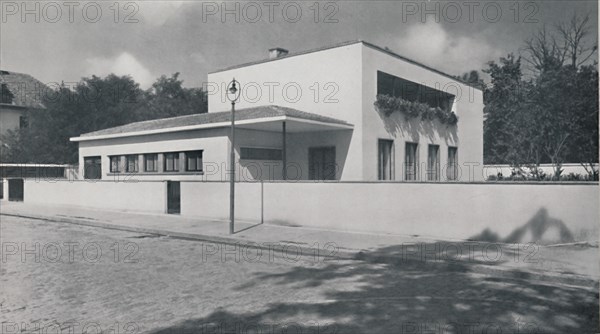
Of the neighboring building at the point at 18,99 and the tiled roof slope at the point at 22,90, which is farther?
the tiled roof slope at the point at 22,90

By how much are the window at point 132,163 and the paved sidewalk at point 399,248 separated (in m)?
5.58

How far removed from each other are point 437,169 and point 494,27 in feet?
24.3

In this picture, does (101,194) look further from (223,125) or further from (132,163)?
(223,125)

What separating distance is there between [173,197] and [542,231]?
12767 millimetres

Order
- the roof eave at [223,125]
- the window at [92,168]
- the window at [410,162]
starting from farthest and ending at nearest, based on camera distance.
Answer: the window at [92,168] → the window at [410,162] → the roof eave at [223,125]

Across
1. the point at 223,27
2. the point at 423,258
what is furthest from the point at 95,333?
the point at 223,27

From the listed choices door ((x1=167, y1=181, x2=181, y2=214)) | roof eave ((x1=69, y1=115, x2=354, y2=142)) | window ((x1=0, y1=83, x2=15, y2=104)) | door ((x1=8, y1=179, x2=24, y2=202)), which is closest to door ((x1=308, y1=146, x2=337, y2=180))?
roof eave ((x1=69, y1=115, x2=354, y2=142))

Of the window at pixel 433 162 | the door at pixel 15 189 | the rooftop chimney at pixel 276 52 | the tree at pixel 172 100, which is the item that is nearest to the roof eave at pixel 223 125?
the rooftop chimney at pixel 276 52

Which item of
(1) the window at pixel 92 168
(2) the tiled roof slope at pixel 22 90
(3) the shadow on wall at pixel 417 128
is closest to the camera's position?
(3) the shadow on wall at pixel 417 128

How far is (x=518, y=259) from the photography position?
8266mm

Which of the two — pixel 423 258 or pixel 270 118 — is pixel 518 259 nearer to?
pixel 423 258

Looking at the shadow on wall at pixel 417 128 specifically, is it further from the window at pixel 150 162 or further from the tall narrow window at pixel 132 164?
the tall narrow window at pixel 132 164

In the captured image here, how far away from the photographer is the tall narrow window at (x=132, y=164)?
20203mm

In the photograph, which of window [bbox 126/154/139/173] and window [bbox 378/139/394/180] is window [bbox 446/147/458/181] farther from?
window [bbox 126/154/139/173]
